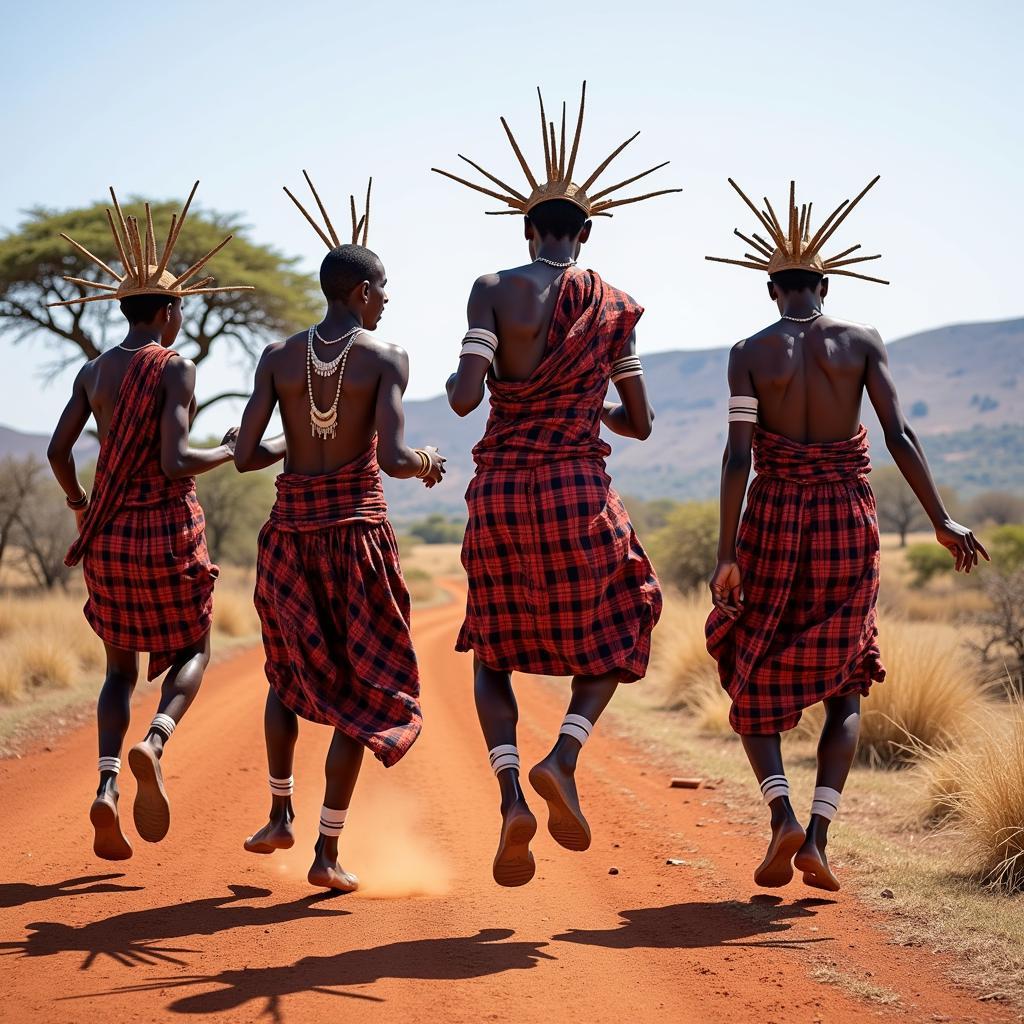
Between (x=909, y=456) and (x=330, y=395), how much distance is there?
2.53 m

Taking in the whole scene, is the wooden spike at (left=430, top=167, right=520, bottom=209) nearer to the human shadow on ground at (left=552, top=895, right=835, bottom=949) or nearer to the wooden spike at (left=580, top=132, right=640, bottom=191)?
the wooden spike at (left=580, top=132, right=640, bottom=191)

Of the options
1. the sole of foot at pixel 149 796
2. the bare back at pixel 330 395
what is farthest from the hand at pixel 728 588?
the sole of foot at pixel 149 796

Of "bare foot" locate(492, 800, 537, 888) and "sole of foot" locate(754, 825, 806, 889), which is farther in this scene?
"sole of foot" locate(754, 825, 806, 889)

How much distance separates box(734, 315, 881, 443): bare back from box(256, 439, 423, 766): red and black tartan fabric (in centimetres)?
175

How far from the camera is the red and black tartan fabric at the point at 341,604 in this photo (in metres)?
5.39

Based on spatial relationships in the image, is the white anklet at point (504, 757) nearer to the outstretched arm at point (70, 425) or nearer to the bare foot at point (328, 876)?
the bare foot at point (328, 876)

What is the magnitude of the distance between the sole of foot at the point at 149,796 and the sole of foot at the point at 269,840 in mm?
424

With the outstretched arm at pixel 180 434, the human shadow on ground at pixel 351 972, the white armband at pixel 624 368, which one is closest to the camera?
the human shadow on ground at pixel 351 972

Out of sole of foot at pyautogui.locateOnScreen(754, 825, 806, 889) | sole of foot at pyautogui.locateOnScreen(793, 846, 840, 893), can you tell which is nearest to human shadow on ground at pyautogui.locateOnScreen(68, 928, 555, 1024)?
sole of foot at pyautogui.locateOnScreen(754, 825, 806, 889)

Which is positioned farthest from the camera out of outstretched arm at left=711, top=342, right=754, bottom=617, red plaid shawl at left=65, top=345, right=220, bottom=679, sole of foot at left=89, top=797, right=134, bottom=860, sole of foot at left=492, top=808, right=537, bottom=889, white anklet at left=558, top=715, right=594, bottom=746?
red plaid shawl at left=65, top=345, right=220, bottom=679

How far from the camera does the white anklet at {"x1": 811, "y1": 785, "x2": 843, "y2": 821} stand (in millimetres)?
5309

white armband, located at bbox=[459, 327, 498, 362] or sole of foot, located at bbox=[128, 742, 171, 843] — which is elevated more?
white armband, located at bbox=[459, 327, 498, 362]

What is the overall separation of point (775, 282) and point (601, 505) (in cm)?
152

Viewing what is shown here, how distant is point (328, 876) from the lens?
5.26m
